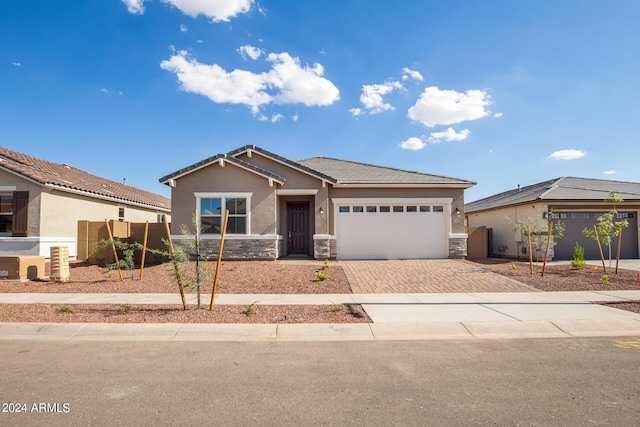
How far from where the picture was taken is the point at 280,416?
3.61 metres

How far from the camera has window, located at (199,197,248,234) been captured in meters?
15.8

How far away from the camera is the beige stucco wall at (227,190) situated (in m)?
15.9

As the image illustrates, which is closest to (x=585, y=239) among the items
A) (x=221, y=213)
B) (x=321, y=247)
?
(x=321, y=247)

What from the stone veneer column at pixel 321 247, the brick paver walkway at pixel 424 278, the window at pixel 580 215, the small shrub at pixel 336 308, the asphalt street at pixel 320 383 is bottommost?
the asphalt street at pixel 320 383

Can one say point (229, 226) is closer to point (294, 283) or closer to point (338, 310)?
point (294, 283)

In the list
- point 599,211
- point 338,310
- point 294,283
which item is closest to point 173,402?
point 338,310

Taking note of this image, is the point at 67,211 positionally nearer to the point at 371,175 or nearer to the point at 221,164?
the point at 221,164

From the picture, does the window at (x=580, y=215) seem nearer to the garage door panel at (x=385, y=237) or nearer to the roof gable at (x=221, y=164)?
the garage door panel at (x=385, y=237)

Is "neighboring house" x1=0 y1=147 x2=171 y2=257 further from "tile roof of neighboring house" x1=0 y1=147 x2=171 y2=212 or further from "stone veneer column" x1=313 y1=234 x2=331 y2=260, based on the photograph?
"stone veneer column" x1=313 y1=234 x2=331 y2=260

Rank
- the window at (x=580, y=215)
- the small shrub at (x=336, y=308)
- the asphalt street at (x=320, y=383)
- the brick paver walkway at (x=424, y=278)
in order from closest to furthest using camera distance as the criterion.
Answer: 1. the asphalt street at (x=320, y=383)
2. the small shrub at (x=336, y=308)
3. the brick paver walkway at (x=424, y=278)
4. the window at (x=580, y=215)

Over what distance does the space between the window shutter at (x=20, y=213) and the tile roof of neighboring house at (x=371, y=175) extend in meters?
12.4

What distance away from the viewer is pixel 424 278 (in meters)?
12.2

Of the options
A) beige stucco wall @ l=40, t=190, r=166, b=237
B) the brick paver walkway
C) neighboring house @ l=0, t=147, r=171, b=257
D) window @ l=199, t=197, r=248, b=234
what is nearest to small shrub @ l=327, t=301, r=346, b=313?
the brick paver walkway

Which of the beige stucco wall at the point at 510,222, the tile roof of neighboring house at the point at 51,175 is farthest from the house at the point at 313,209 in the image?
the tile roof of neighboring house at the point at 51,175
